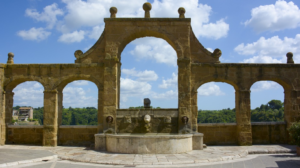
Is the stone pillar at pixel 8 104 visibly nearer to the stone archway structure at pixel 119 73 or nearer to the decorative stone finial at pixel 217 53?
the stone archway structure at pixel 119 73

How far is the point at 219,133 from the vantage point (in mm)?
14188

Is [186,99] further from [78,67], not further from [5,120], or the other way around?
[5,120]

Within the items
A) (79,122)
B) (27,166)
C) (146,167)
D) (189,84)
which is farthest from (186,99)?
(79,122)

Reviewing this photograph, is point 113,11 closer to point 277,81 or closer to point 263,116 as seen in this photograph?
point 277,81

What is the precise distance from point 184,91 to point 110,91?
3779mm

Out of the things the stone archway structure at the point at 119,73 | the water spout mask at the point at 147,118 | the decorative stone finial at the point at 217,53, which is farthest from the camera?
the decorative stone finial at the point at 217,53

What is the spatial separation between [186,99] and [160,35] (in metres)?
3.64

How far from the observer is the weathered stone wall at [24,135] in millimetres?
14242

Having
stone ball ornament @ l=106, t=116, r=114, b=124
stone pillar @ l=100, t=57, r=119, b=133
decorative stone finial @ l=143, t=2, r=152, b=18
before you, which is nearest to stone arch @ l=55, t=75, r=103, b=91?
stone pillar @ l=100, t=57, r=119, b=133

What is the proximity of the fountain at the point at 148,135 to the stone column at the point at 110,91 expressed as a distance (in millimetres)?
211

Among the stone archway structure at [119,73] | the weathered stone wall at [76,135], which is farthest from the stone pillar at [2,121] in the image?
the weathered stone wall at [76,135]

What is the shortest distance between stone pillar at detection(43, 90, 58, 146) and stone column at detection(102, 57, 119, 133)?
2.71 metres

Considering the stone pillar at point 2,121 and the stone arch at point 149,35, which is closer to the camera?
the stone arch at point 149,35

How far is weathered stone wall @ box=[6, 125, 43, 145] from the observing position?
14.2 m
